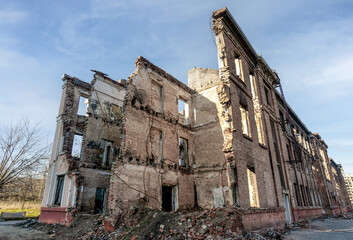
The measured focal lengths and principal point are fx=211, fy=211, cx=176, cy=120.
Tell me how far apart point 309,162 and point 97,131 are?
940 inches

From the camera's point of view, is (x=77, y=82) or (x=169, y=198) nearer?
(x=169, y=198)

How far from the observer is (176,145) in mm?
12133

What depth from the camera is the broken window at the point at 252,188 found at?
1052 centimetres

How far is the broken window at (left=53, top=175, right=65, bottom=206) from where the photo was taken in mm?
11086

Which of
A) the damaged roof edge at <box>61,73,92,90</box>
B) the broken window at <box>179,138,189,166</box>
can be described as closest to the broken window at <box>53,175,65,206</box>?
the damaged roof edge at <box>61,73,92,90</box>

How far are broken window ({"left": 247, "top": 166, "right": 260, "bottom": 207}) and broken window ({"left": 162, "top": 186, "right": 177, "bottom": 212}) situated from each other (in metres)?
3.88

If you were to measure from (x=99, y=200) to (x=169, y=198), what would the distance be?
14.4 ft

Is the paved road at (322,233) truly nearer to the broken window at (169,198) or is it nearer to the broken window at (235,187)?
the broken window at (235,187)

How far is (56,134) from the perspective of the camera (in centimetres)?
1309

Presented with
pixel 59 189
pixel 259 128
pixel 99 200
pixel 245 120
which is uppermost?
pixel 245 120

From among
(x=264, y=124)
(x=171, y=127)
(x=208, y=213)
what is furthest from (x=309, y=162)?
(x=208, y=213)

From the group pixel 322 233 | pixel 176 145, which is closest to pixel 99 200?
pixel 176 145

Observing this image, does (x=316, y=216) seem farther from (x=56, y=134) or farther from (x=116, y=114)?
(x=56, y=134)

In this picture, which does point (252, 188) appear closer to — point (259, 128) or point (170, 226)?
point (259, 128)
